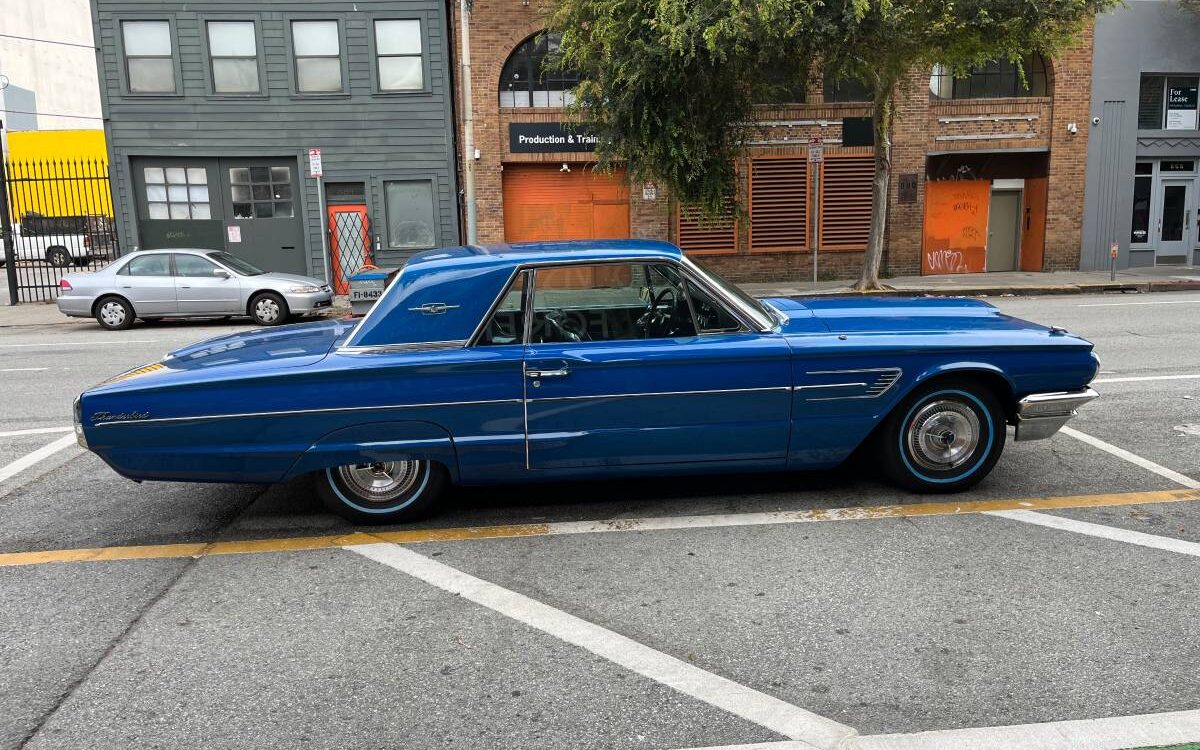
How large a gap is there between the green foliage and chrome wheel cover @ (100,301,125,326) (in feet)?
30.5

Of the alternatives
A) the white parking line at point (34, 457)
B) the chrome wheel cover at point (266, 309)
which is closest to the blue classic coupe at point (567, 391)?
the white parking line at point (34, 457)

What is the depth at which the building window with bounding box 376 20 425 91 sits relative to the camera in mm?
20641

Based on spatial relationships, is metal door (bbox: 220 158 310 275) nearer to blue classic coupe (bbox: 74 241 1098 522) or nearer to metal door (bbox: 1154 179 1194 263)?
blue classic coupe (bbox: 74 241 1098 522)

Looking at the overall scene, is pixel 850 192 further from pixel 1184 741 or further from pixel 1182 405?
pixel 1184 741

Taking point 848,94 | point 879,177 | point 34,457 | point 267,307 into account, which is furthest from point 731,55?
point 34,457

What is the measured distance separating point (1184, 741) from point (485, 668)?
2.39 meters

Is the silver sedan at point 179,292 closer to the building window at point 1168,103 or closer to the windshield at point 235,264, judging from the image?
the windshield at point 235,264

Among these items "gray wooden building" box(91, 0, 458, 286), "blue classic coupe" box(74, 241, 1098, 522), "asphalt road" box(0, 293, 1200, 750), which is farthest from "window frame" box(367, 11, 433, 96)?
"blue classic coupe" box(74, 241, 1098, 522)

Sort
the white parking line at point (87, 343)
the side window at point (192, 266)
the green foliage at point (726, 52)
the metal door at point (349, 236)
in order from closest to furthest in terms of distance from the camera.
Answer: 1. the white parking line at point (87, 343)
2. the green foliage at point (726, 52)
3. the side window at point (192, 266)
4. the metal door at point (349, 236)

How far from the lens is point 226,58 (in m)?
20.6

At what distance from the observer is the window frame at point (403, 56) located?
2053 centimetres

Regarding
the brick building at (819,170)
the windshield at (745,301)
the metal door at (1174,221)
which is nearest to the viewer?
the windshield at (745,301)

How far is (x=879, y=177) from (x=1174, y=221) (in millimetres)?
10146

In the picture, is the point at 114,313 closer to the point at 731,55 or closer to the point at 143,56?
the point at 143,56
